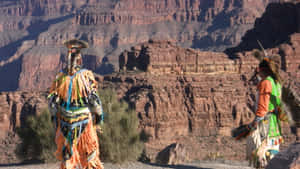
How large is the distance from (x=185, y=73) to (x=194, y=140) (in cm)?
1020

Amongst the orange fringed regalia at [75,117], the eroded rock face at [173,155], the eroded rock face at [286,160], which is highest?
the orange fringed regalia at [75,117]

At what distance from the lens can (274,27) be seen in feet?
213

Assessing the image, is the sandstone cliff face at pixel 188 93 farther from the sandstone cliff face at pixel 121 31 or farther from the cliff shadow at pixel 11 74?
the cliff shadow at pixel 11 74

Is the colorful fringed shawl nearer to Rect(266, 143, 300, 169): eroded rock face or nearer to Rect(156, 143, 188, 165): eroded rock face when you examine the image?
Rect(266, 143, 300, 169): eroded rock face

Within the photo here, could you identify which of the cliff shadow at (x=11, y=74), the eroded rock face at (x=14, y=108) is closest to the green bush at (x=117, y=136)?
the eroded rock face at (x=14, y=108)

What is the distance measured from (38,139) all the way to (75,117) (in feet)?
33.3

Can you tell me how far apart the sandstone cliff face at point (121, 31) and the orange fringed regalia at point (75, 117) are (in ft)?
317

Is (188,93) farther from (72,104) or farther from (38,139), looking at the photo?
(72,104)

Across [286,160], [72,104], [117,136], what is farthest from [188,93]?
[72,104]

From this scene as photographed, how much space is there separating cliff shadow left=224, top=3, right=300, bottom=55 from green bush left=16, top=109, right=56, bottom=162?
41.5 meters

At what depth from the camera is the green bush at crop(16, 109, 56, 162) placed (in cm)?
1760

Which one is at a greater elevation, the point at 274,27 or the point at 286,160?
the point at 274,27

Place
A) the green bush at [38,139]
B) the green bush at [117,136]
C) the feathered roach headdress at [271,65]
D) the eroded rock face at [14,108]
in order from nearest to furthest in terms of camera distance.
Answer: the feathered roach headdress at [271,65]
the green bush at [117,136]
the green bush at [38,139]
the eroded rock face at [14,108]

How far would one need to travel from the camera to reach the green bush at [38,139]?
57.7 ft
